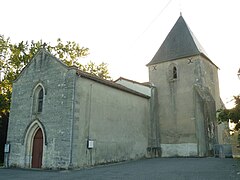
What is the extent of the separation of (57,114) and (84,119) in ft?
5.62

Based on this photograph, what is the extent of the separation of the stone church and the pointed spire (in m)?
0.10

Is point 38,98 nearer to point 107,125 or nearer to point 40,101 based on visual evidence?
point 40,101

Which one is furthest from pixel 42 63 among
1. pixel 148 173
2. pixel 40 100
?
pixel 148 173

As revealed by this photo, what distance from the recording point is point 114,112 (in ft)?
60.2

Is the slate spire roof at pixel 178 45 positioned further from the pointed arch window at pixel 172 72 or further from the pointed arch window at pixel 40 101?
the pointed arch window at pixel 40 101

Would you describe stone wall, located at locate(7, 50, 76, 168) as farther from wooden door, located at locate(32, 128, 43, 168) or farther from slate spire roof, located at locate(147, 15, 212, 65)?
slate spire roof, located at locate(147, 15, 212, 65)

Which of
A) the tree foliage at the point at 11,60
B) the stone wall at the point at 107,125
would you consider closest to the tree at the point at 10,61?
the tree foliage at the point at 11,60

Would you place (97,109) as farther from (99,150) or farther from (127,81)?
(127,81)

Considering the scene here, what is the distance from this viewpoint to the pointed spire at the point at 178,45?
2409 cm

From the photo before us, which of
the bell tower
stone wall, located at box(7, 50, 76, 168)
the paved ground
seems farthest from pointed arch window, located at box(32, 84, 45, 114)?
the bell tower

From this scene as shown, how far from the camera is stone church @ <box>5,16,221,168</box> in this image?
15.5 meters

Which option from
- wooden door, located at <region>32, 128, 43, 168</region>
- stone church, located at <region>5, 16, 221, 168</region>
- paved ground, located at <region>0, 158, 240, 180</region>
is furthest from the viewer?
wooden door, located at <region>32, 128, 43, 168</region>

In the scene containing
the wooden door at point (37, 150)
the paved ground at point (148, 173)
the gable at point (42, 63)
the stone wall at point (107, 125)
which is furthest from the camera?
the gable at point (42, 63)

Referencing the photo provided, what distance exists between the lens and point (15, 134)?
705 inches
